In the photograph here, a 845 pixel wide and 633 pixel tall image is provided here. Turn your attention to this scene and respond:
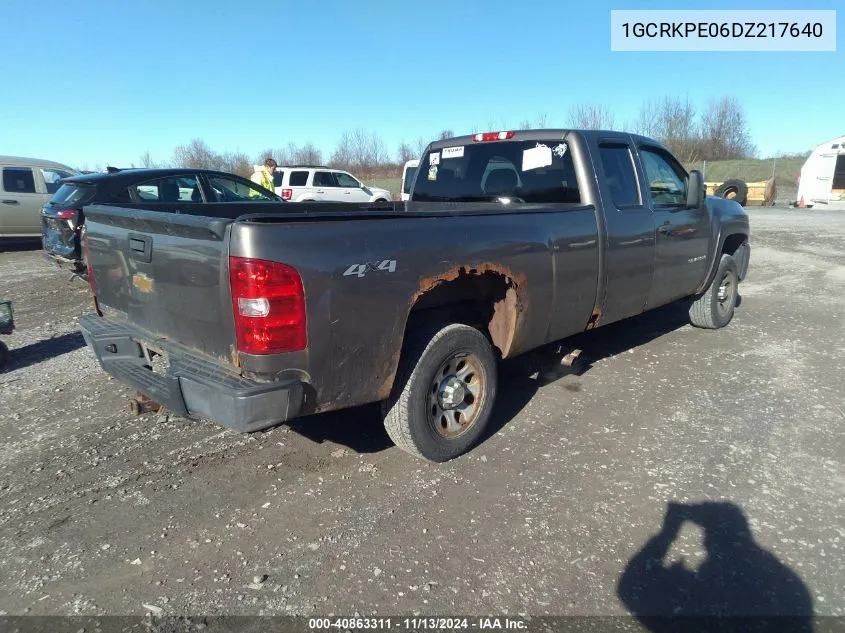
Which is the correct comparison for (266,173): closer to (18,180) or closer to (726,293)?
(18,180)

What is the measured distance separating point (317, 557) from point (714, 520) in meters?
1.99

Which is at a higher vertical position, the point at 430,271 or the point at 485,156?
the point at 485,156

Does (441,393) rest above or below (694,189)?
below

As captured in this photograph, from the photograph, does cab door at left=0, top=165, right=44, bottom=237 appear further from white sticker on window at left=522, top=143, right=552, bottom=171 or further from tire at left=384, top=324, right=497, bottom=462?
tire at left=384, top=324, right=497, bottom=462

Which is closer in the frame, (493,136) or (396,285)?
(396,285)

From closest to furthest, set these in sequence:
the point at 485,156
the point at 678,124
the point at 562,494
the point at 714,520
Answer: the point at 714,520, the point at 562,494, the point at 485,156, the point at 678,124

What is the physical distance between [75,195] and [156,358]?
20.4 feet

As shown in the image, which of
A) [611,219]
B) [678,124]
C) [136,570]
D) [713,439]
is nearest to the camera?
[136,570]

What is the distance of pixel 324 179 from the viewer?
60.2 feet

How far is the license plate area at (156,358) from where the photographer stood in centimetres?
297

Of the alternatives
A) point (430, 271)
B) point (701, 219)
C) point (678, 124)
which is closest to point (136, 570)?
point (430, 271)

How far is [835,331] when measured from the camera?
249 inches

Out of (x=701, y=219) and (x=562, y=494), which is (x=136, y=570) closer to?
(x=562, y=494)

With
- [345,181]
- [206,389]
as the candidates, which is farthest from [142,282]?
[345,181]
